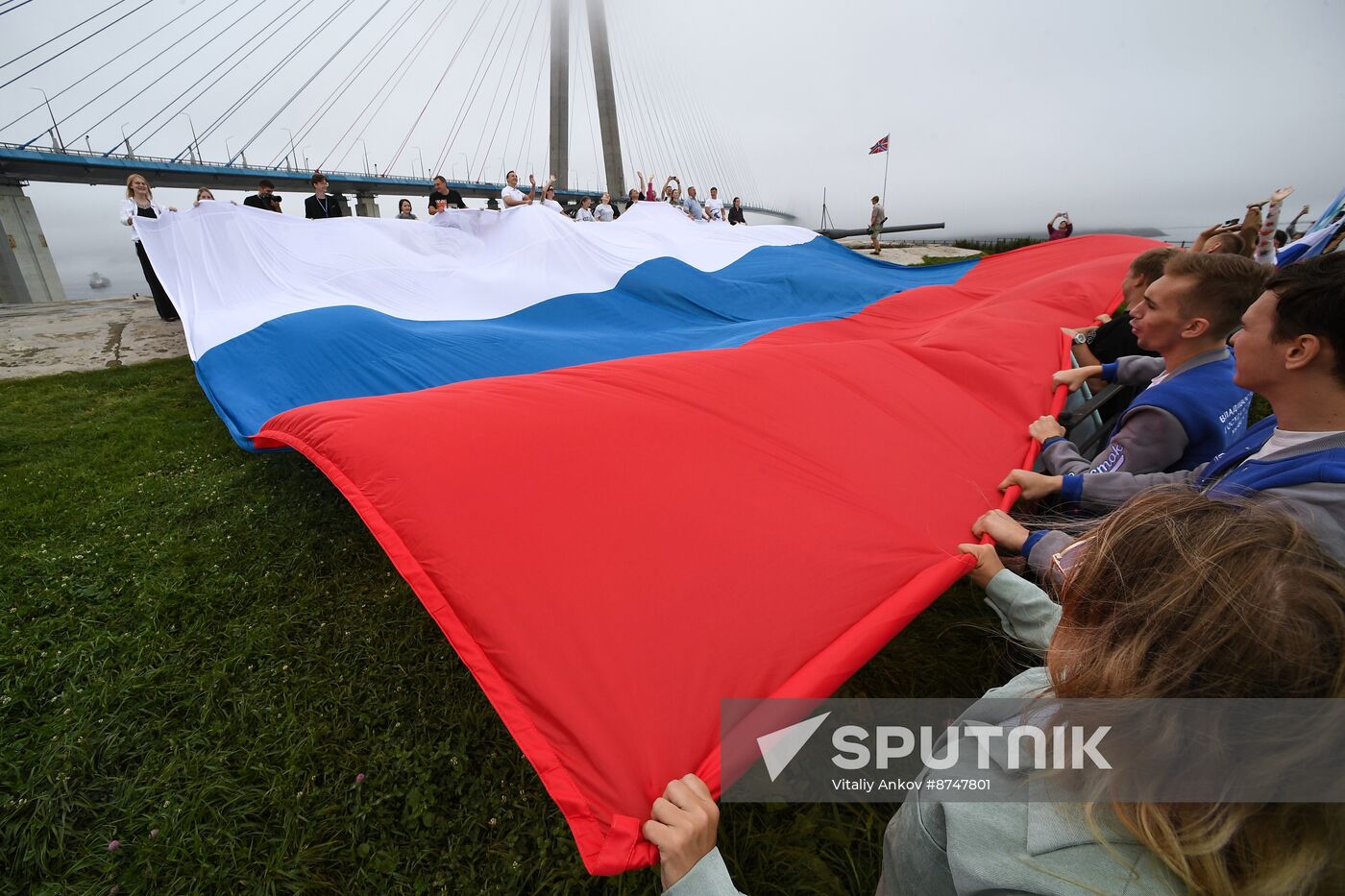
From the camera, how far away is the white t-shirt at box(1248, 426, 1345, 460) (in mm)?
1031

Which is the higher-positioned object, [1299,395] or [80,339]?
[1299,395]

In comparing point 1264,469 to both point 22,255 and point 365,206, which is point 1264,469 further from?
point 365,206

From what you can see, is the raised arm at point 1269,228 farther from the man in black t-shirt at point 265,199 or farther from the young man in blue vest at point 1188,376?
the man in black t-shirt at point 265,199

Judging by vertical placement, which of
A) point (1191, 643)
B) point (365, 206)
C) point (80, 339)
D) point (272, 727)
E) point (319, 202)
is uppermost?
point (365, 206)

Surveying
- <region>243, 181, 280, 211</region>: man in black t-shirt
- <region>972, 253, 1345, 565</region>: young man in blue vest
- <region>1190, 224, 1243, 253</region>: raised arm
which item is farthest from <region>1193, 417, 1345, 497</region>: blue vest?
<region>243, 181, 280, 211</region>: man in black t-shirt

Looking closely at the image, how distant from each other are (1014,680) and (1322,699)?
1.19 ft

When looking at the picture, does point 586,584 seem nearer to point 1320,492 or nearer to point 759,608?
point 759,608

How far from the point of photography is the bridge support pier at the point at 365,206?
12477 millimetres

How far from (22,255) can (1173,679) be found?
1371 centimetres

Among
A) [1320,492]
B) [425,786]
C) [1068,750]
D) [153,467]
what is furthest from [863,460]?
[153,467]

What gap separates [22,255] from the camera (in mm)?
8516

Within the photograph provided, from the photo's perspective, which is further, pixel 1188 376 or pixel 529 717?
pixel 1188 376

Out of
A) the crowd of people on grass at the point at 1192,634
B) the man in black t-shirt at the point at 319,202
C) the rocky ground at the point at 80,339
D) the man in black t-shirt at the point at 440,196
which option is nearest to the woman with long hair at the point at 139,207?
the rocky ground at the point at 80,339

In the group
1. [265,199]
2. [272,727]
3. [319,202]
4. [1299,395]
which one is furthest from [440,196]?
[1299,395]
